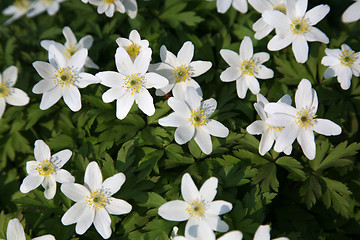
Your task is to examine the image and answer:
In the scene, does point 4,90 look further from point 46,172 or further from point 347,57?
point 347,57

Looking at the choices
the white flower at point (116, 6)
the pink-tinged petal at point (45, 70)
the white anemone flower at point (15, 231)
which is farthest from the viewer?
the white flower at point (116, 6)

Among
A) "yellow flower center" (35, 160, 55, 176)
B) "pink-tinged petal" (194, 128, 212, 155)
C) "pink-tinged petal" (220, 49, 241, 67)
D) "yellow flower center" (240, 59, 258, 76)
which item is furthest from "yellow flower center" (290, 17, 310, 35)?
"yellow flower center" (35, 160, 55, 176)

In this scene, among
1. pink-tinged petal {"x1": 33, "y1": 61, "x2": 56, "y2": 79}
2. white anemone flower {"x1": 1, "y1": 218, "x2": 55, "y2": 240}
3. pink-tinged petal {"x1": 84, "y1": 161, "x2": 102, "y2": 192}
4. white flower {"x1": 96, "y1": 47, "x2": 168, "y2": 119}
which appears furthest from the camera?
pink-tinged petal {"x1": 33, "y1": 61, "x2": 56, "y2": 79}

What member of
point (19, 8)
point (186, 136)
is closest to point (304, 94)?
point (186, 136)

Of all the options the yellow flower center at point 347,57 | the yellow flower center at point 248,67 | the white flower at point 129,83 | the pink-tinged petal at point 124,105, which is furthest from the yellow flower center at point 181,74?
the yellow flower center at point 347,57

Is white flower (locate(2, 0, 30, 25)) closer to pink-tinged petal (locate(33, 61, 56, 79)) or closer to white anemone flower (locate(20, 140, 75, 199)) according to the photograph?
pink-tinged petal (locate(33, 61, 56, 79))

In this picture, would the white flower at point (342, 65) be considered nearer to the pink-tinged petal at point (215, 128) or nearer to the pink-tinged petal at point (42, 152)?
the pink-tinged petal at point (215, 128)

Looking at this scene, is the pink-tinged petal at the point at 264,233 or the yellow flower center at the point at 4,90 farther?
the yellow flower center at the point at 4,90
